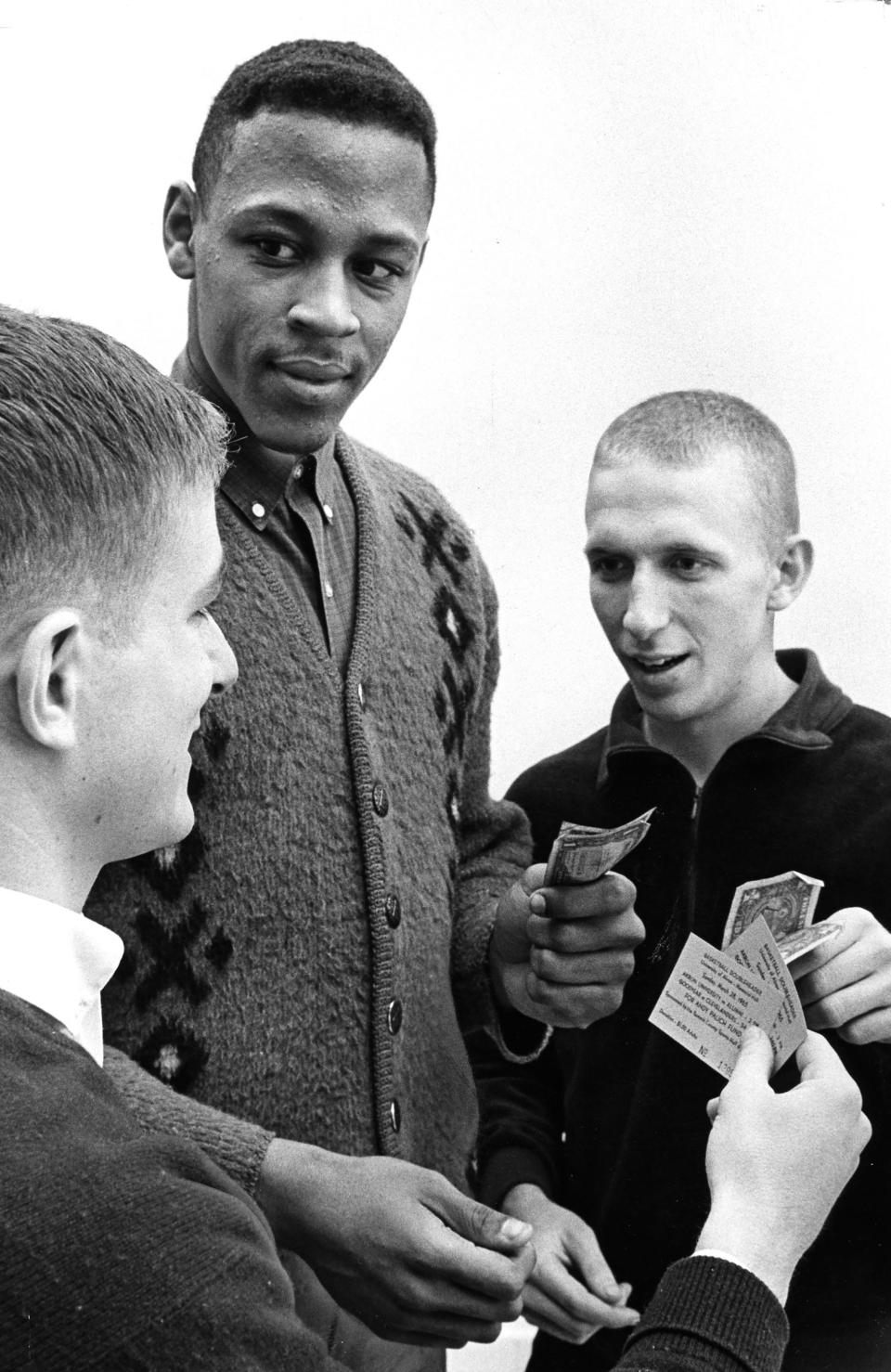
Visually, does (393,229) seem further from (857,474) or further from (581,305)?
(857,474)

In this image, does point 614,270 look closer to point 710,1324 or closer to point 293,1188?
point 293,1188

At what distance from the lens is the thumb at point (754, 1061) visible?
144 centimetres

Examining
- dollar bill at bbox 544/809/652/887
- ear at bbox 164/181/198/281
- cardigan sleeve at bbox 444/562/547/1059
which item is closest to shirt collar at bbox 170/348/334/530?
ear at bbox 164/181/198/281

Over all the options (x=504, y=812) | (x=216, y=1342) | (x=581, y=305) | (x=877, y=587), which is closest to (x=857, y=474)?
(x=877, y=587)

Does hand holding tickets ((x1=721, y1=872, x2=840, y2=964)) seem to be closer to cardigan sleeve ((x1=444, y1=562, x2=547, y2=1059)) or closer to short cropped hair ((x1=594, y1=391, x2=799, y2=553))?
cardigan sleeve ((x1=444, y1=562, x2=547, y2=1059))

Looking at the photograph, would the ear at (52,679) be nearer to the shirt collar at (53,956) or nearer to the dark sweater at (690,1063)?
the shirt collar at (53,956)

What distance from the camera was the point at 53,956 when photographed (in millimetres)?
1054

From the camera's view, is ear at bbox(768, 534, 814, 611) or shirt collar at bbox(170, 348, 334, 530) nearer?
shirt collar at bbox(170, 348, 334, 530)

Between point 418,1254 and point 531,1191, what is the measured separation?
1.94ft

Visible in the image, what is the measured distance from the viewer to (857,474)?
8.77ft

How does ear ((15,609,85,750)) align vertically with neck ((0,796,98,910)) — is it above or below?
above

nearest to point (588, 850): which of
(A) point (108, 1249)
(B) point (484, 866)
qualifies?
(B) point (484, 866)

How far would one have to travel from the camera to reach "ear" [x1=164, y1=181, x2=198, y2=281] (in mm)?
1736

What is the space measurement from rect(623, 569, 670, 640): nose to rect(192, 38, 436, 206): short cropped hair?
59cm
